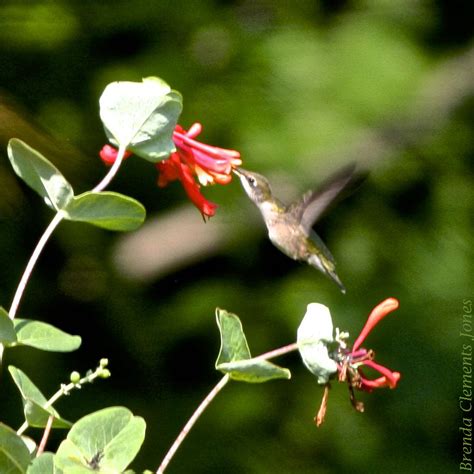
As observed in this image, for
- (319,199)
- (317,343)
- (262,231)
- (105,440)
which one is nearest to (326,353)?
(317,343)

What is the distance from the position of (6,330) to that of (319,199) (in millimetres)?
917

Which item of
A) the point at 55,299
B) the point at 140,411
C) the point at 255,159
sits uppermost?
the point at 255,159

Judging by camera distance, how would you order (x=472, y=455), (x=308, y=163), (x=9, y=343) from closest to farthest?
(x=9, y=343) → (x=308, y=163) → (x=472, y=455)

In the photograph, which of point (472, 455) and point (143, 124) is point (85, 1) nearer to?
point (472, 455)

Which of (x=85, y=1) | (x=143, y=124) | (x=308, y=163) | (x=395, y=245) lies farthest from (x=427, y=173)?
(x=143, y=124)

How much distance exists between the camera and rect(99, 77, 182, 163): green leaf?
2.46 feet

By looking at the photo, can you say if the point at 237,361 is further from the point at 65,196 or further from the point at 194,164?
the point at 194,164

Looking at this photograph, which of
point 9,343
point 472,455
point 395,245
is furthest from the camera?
point 472,455

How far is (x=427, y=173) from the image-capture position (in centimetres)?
270

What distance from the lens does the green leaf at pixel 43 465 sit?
2.11 ft

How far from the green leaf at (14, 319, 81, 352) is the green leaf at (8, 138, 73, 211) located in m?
0.08

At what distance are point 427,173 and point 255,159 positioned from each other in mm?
491

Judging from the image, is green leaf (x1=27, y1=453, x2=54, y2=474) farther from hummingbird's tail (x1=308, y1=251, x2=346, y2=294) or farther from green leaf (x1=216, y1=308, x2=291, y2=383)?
hummingbird's tail (x1=308, y1=251, x2=346, y2=294)

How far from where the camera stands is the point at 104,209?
0.73 meters
